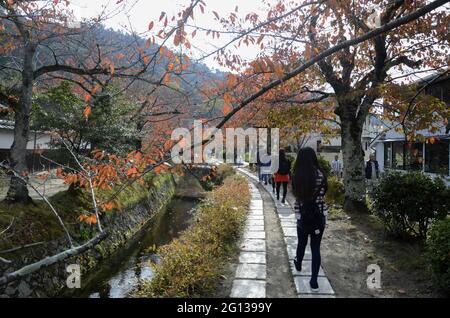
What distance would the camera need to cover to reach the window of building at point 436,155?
19516mm

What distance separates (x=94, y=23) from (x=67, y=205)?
5070 mm

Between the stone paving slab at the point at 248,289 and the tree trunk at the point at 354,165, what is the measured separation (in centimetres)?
649

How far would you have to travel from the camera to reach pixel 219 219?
837 centimetres

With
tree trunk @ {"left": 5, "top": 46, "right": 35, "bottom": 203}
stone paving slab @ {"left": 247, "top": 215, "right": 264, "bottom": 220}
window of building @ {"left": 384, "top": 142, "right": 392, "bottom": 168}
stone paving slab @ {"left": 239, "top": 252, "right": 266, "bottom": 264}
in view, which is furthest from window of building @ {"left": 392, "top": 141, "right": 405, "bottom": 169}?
tree trunk @ {"left": 5, "top": 46, "right": 35, "bottom": 203}

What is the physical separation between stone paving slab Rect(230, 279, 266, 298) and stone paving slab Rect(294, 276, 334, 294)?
0.53m

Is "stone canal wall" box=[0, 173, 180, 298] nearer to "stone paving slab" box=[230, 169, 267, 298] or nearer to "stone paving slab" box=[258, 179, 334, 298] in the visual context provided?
"stone paving slab" box=[230, 169, 267, 298]

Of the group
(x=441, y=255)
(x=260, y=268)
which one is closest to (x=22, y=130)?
(x=260, y=268)

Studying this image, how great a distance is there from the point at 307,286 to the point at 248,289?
2.97 feet

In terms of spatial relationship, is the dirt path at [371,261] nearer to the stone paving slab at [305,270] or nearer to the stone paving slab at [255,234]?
the stone paving slab at [305,270]

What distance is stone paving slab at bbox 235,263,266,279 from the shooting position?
5.54 metres

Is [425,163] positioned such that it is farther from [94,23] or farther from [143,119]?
[94,23]
